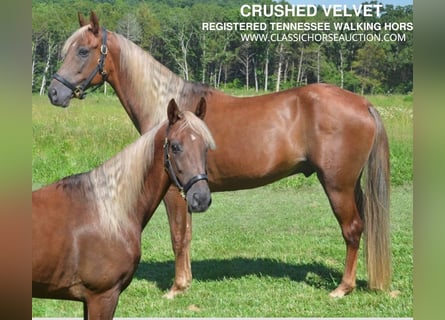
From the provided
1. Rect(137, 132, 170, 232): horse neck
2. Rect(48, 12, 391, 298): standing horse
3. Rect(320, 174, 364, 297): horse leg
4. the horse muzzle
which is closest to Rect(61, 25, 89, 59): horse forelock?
Rect(48, 12, 391, 298): standing horse

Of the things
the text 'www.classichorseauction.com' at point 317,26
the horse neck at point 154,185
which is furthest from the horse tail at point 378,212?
the horse neck at point 154,185

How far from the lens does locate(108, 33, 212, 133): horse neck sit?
364cm

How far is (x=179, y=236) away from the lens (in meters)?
3.80

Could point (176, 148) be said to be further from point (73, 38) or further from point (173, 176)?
point (73, 38)

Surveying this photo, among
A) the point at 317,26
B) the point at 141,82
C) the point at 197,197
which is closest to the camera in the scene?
the point at 197,197

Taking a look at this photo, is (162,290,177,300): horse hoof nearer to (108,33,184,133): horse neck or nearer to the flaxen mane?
(108,33,184,133): horse neck

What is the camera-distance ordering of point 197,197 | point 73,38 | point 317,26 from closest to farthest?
point 197,197, point 73,38, point 317,26

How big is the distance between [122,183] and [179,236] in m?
1.55

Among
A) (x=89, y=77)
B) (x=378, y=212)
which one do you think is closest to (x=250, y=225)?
(x=378, y=212)

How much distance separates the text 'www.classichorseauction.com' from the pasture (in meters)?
0.61

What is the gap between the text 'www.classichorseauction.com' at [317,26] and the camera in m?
4.11
